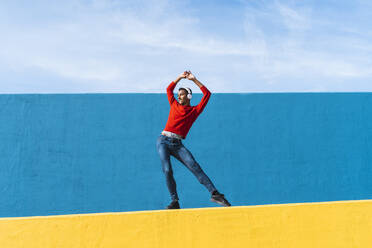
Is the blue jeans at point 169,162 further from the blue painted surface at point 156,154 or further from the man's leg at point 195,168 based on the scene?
the blue painted surface at point 156,154

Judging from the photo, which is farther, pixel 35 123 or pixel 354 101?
pixel 354 101

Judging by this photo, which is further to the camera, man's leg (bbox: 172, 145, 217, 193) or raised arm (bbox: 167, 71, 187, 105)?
raised arm (bbox: 167, 71, 187, 105)

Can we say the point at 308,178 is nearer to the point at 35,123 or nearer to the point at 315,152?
the point at 315,152

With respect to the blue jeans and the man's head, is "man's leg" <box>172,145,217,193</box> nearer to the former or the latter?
the blue jeans

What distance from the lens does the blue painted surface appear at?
570cm

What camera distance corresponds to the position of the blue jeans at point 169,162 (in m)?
3.77

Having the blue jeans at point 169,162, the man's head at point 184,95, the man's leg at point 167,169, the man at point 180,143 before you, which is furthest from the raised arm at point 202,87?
the man's leg at point 167,169

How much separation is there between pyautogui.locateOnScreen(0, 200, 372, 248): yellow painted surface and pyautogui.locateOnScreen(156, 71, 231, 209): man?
2.00 feet

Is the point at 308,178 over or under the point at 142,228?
over

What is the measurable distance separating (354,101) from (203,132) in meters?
2.84

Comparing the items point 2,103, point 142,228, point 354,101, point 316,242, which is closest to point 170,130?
point 142,228

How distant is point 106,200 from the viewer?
5707mm

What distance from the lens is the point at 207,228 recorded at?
3014 mm

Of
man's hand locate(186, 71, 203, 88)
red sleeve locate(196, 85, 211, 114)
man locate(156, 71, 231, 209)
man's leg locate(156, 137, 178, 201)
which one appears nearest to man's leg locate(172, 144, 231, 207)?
man locate(156, 71, 231, 209)
